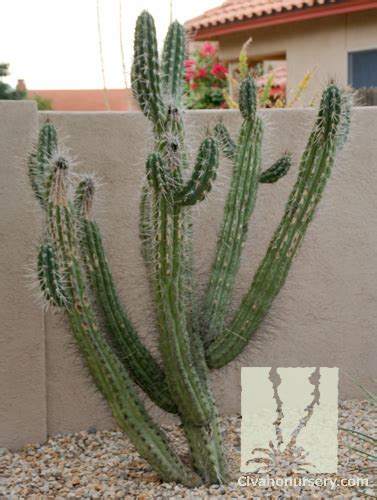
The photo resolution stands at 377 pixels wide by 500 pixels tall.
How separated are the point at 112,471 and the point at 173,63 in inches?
90.0

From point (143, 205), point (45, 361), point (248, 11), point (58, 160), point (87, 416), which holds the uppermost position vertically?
point (248, 11)

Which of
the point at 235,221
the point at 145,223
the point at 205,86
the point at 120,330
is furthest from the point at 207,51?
the point at 120,330

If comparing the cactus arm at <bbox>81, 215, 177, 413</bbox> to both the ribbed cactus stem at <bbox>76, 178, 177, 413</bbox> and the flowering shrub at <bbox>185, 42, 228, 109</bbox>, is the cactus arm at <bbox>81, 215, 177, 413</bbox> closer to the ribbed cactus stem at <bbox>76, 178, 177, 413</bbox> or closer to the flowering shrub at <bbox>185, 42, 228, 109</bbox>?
the ribbed cactus stem at <bbox>76, 178, 177, 413</bbox>

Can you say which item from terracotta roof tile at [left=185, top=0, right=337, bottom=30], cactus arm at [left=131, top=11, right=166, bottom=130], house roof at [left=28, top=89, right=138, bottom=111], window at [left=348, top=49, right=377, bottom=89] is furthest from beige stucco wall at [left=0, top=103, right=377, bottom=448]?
house roof at [left=28, top=89, right=138, bottom=111]

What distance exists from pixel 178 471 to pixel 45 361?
137 centimetres

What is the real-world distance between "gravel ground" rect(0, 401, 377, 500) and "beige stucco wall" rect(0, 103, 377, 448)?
185 mm

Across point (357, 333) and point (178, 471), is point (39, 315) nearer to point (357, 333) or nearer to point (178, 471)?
point (178, 471)

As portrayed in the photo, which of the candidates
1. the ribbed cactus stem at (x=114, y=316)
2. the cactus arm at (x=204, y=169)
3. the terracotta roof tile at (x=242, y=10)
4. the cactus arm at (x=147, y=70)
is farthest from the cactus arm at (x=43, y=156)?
the terracotta roof tile at (x=242, y=10)

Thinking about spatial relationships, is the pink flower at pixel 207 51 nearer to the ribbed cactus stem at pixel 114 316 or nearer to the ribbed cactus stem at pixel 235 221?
the ribbed cactus stem at pixel 235 221

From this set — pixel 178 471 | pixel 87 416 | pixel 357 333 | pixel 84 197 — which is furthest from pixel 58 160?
pixel 357 333

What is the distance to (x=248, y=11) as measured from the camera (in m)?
15.7

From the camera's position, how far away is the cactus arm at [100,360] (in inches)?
189

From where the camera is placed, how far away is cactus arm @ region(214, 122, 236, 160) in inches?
221

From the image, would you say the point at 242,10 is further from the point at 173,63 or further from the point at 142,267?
the point at 173,63
